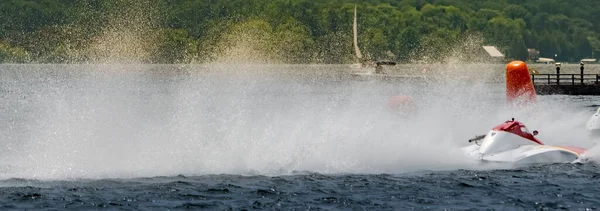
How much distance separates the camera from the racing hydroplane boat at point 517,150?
118 feet

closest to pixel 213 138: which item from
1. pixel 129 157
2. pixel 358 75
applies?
pixel 129 157

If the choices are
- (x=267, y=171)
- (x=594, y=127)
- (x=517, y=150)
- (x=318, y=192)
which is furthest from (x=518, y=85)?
(x=318, y=192)

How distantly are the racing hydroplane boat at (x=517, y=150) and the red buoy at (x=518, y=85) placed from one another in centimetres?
1803

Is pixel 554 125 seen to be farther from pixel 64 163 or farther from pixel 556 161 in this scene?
pixel 64 163

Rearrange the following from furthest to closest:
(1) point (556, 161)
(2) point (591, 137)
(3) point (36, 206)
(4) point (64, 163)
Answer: (2) point (591, 137) → (1) point (556, 161) → (4) point (64, 163) → (3) point (36, 206)

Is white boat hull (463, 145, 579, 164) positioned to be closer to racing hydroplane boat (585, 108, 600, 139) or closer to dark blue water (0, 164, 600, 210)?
dark blue water (0, 164, 600, 210)

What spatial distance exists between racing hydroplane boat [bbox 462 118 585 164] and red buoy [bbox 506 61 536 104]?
18030 millimetres

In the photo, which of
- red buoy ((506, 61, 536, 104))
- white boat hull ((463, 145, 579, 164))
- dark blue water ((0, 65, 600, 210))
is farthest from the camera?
red buoy ((506, 61, 536, 104))

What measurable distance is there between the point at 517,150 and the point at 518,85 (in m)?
19.5

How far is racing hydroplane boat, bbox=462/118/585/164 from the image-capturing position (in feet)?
118

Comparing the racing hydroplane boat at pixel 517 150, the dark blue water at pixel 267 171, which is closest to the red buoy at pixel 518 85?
the dark blue water at pixel 267 171

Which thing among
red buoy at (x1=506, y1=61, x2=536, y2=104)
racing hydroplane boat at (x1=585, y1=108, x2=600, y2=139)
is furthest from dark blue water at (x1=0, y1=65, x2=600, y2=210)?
red buoy at (x1=506, y1=61, x2=536, y2=104)

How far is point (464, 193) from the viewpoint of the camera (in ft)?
97.0

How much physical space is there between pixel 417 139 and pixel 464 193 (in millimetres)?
10789
